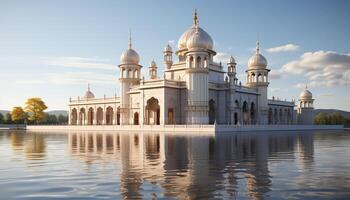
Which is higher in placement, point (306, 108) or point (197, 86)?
point (197, 86)

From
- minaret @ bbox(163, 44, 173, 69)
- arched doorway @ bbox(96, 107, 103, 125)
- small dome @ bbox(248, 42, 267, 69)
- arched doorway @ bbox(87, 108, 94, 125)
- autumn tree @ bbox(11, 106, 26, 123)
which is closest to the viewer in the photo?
minaret @ bbox(163, 44, 173, 69)

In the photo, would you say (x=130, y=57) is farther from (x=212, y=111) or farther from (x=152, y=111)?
(x=212, y=111)

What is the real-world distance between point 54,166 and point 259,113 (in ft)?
195

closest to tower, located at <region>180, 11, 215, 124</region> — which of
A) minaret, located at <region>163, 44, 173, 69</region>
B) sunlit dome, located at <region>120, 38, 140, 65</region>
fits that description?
minaret, located at <region>163, 44, 173, 69</region>

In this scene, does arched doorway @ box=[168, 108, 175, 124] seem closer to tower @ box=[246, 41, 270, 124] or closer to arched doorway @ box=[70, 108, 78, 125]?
tower @ box=[246, 41, 270, 124]

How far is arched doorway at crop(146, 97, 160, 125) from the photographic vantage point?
183 feet

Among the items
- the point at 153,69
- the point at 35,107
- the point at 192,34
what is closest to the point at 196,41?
the point at 192,34

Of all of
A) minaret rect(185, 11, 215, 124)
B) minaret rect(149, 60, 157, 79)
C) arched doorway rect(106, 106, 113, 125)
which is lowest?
arched doorway rect(106, 106, 113, 125)

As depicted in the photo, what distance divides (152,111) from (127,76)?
31.1ft

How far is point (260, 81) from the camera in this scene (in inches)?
2689

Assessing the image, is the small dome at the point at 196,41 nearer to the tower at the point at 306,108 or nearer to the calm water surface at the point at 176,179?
the tower at the point at 306,108

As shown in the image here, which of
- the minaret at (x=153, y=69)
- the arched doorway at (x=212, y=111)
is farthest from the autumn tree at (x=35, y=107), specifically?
the arched doorway at (x=212, y=111)

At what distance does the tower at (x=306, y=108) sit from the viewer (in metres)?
83.4

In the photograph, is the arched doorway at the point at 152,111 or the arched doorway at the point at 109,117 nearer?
the arched doorway at the point at 152,111
